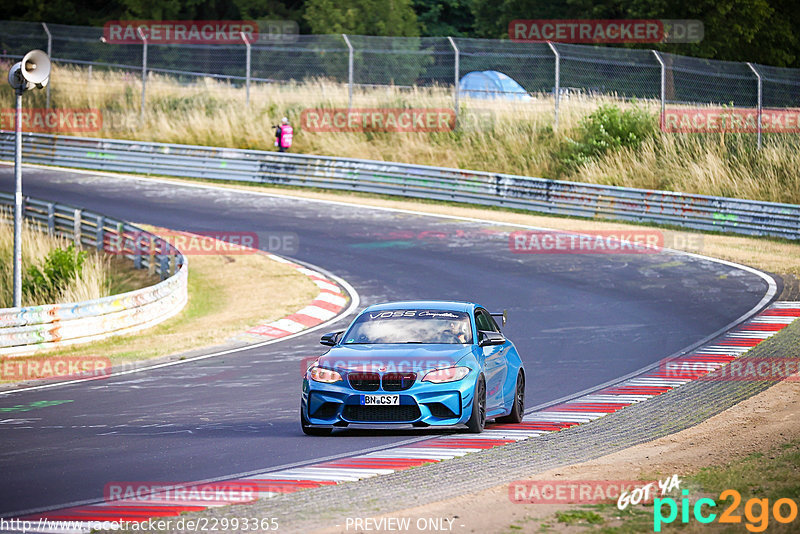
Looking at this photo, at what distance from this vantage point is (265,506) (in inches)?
313

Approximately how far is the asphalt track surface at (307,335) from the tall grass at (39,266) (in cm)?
275

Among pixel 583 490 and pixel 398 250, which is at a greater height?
pixel 583 490

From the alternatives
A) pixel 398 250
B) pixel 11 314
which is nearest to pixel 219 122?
pixel 398 250

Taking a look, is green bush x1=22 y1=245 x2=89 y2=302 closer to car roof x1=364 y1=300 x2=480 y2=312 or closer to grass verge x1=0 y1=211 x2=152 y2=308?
grass verge x1=0 y1=211 x2=152 y2=308

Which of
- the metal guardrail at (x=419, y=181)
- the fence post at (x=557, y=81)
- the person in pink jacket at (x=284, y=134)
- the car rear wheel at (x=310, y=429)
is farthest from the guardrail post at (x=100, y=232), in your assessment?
the car rear wheel at (x=310, y=429)

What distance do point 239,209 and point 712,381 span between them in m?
18.8

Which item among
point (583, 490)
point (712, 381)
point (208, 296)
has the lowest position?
point (208, 296)

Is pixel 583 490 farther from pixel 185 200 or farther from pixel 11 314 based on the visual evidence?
pixel 185 200

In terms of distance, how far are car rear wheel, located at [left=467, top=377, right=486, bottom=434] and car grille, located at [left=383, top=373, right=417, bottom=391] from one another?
0.63 metres

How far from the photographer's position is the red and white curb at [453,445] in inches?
311

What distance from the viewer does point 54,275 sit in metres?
21.8

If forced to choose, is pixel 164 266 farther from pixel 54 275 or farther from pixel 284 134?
pixel 284 134

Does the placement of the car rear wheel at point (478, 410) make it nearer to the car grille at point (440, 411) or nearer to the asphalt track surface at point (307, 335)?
the car grille at point (440, 411)

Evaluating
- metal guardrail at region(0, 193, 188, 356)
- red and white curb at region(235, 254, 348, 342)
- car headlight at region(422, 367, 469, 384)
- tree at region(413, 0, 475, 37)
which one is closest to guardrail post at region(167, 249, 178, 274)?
metal guardrail at region(0, 193, 188, 356)
